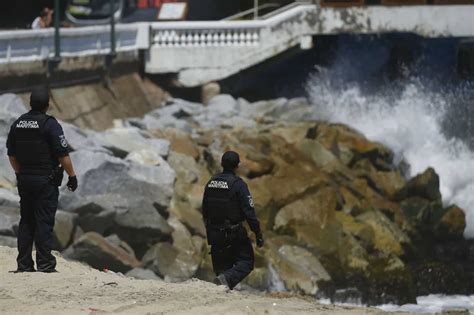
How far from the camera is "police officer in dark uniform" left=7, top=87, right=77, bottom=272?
39.3 ft

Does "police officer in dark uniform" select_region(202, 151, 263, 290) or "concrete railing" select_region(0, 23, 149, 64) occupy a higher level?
"concrete railing" select_region(0, 23, 149, 64)

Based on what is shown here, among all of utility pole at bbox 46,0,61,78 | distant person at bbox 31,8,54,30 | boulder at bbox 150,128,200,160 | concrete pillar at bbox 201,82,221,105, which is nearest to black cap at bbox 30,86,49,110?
boulder at bbox 150,128,200,160

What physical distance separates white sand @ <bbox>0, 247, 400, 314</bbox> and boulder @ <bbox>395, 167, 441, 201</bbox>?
1283cm

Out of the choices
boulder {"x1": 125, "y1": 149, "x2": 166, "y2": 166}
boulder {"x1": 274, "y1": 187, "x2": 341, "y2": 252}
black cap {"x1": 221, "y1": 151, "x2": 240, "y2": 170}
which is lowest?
boulder {"x1": 274, "y1": 187, "x2": 341, "y2": 252}

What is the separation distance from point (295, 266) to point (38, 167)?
8.34 m

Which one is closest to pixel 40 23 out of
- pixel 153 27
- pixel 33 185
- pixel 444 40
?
pixel 153 27

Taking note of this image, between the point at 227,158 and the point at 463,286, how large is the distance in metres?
9.40

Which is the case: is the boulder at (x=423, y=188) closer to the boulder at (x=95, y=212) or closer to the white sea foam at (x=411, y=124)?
the white sea foam at (x=411, y=124)

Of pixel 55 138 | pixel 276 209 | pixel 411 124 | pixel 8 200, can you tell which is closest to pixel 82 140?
pixel 276 209

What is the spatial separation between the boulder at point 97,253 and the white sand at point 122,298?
414 centimetres

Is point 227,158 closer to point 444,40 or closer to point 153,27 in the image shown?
point 153,27

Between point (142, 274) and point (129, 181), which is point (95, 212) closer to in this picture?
point (142, 274)

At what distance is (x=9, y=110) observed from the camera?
2164 cm

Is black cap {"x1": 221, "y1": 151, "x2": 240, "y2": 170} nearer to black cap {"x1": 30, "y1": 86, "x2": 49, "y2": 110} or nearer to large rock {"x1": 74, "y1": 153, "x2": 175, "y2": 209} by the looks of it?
black cap {"x1": 30, "y1": 86, "x2": 49, "y2": 110}
